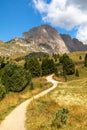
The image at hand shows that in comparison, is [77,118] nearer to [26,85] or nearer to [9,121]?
[9,121]

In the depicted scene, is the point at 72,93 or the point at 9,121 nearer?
the point at 9,121

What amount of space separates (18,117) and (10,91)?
4839cm

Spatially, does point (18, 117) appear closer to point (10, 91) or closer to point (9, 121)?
point (9, 121)

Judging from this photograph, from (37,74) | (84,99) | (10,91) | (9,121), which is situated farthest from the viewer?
(37,74)

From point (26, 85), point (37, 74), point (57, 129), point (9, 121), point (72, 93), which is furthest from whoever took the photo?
point (37, 74)

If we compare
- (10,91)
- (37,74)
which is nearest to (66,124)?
(10,91)

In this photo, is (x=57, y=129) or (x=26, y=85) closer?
(x=57, y=129)

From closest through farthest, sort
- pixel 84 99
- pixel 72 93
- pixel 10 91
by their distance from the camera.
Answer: pixel 84 99 → pixel 72 93 → pixel 10 91

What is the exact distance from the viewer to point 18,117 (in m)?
27.4

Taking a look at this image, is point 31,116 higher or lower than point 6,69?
lower

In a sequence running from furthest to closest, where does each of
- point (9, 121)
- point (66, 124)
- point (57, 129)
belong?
point (9, 121) < point (66, 124) < point (57, 129)

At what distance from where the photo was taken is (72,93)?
52562 mm

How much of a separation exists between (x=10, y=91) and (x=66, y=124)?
53.8 metres

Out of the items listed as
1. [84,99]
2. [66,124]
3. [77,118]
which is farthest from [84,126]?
[84,99]
